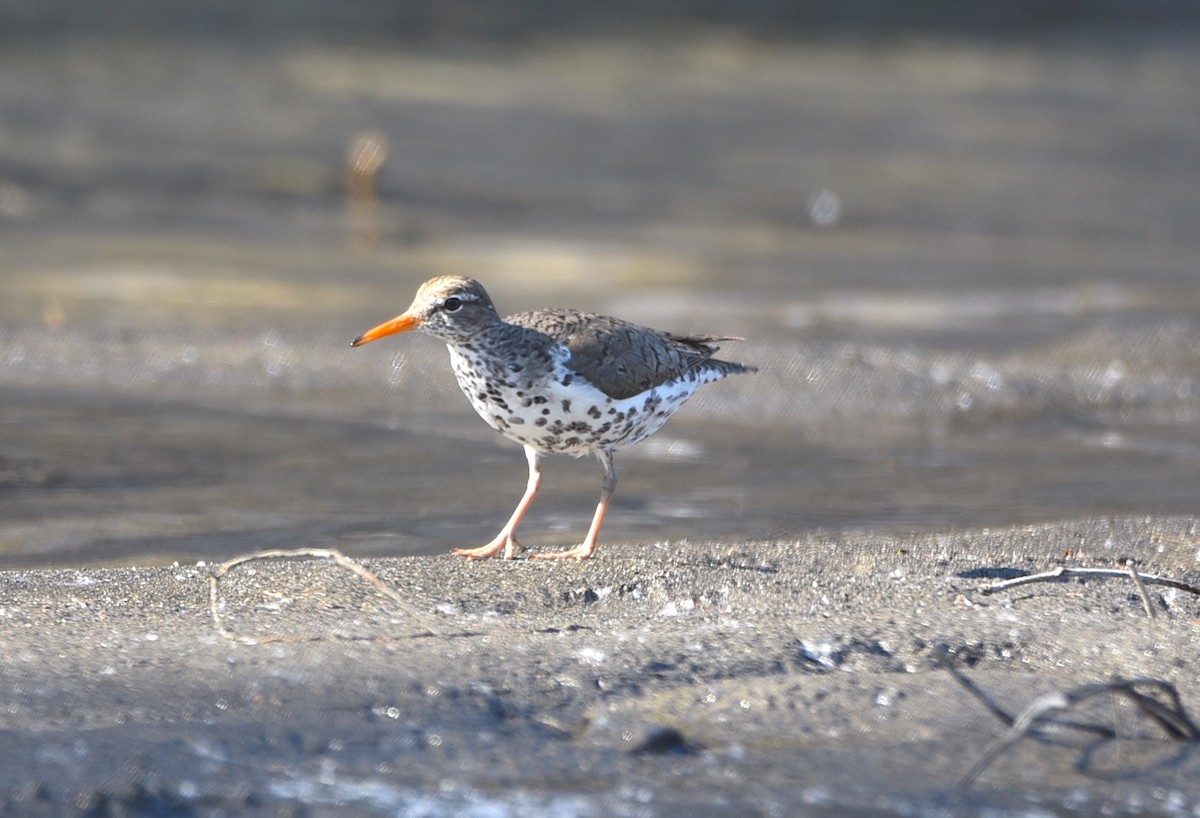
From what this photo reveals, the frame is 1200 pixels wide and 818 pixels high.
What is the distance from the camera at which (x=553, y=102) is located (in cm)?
2023

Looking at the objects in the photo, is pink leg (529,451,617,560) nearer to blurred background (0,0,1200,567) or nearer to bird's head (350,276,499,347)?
blurred background (0,0,1200,567)

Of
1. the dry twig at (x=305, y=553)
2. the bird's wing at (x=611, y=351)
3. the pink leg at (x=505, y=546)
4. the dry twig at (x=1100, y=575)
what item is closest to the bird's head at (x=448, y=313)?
the bird's wing at (x=611, y=351)

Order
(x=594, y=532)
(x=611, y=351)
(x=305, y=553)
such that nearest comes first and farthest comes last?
(x=305, y=553)
(x=594, y=532)
(x=611, y=351)

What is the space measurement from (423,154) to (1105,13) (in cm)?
1807

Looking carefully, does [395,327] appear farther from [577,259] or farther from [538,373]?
[577,259]

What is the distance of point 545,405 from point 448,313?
1.45 feet

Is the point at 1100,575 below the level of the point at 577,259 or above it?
below

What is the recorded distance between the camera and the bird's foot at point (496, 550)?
17.3 feet

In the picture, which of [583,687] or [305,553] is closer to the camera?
[583,687]

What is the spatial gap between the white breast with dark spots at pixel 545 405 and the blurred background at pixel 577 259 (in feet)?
1.85

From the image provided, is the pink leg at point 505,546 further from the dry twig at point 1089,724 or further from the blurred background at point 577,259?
the dry twig at point 1089,724

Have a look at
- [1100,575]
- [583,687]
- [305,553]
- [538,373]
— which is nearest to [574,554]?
[538,373]

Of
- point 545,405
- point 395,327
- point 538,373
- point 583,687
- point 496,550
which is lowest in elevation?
point 583,687

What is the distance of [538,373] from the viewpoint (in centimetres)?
520
